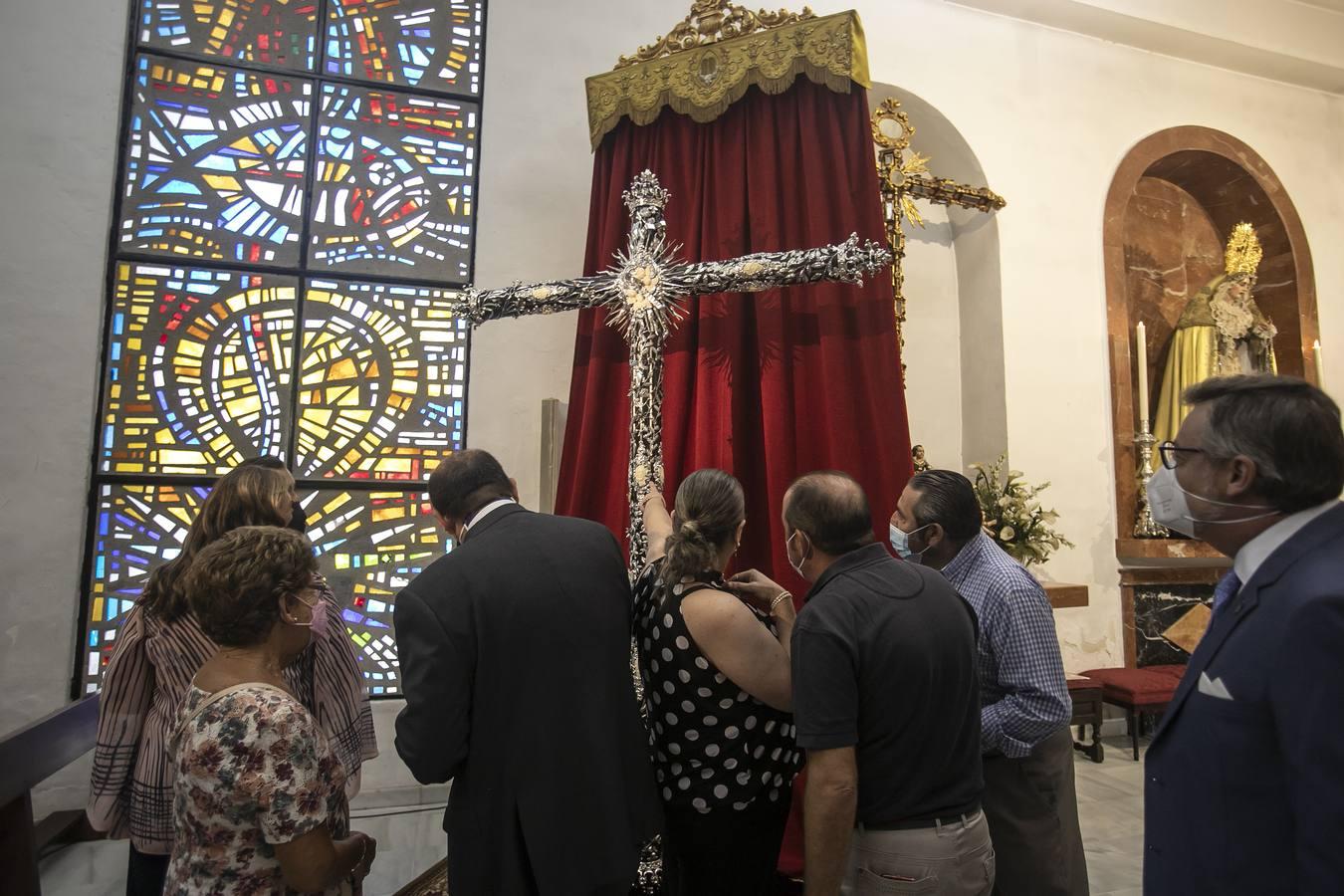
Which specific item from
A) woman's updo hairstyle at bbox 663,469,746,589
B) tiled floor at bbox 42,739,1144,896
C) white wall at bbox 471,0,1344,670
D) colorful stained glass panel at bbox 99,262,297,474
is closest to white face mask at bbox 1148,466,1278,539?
woman's updo hairstyle at bbox 663,469,746,589

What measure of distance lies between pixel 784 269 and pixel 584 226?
5.53ft

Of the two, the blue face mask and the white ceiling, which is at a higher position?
the white ceiling

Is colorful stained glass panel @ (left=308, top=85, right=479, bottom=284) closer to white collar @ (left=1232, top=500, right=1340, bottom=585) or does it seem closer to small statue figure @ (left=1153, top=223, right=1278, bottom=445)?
white collar @ (left=1232, top=500, right=1340, bottom=585)

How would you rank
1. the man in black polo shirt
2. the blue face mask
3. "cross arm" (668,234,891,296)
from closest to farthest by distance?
the man in black polo shirt → the blue face mask → "cross arm" (668,234,891,296)

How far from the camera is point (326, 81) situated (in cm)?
362

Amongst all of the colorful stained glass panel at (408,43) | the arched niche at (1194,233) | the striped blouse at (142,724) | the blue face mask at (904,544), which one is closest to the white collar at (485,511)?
the striped blouse at (142,724)

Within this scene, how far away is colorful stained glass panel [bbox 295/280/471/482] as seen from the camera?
136 inches

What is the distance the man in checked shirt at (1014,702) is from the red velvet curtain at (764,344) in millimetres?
774

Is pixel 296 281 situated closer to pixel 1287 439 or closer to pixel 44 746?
pixel 44 746

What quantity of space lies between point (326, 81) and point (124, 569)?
2.29 metres

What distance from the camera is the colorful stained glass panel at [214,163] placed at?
3.39 meters

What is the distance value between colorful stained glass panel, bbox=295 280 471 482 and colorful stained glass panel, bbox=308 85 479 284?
0.16m

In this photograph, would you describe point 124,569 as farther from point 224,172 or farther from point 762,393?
point 762,393

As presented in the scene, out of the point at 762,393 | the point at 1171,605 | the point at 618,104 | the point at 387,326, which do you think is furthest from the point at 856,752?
the point at 1171,605
